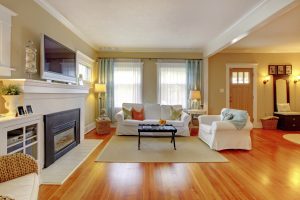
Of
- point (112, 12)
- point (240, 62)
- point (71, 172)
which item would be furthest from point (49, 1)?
point (240, 62)

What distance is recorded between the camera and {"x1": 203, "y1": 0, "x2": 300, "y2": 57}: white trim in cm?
294

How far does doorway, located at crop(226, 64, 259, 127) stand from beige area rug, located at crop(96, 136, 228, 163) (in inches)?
109

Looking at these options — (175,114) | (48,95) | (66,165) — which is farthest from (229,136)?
(48,95)

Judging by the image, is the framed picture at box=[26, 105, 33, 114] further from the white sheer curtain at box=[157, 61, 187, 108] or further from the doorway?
the doorway

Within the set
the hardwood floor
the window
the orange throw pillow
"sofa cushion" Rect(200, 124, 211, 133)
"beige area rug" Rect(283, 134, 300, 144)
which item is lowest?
the hardwood floor

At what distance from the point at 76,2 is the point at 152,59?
3.93m

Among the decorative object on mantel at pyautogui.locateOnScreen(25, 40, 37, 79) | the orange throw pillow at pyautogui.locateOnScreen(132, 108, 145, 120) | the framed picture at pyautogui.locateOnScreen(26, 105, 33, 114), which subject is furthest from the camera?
the orange throw pillow at pyautogui.locateOnScreen(132, 108, 145, 120)

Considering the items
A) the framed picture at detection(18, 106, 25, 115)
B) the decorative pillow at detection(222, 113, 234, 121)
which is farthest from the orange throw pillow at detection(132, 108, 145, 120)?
the framed picture at detection(18, 106, 25, 115)

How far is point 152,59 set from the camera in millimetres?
7176

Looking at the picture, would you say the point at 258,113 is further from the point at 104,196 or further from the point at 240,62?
the point at 104,196

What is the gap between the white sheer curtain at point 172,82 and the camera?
7164 mm

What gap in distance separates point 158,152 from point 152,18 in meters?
2.71

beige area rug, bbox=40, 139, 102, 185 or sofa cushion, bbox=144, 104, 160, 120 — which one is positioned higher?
sofa cushion, bbox=144, 104, 160, 120

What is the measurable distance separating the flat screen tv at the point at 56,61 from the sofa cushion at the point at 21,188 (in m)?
2.15
